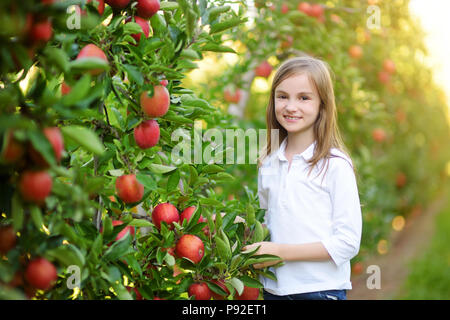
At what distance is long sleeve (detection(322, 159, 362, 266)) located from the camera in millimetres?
1416

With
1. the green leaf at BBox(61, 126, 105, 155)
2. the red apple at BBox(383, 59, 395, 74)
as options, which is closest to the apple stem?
the green leaf at BBox(61, 126, 105, 155)

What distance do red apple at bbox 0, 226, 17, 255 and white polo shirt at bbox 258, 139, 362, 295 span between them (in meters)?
0.82

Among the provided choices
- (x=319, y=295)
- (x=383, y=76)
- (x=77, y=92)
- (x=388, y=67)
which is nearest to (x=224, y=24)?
(x=77, y=92)

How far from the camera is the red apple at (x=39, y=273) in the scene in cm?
90

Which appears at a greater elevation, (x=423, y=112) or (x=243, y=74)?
(x=423, y=112)

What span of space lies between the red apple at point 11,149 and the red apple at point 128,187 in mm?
367

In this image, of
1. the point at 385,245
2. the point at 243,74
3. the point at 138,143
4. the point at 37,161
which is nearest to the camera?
the point at 37,161

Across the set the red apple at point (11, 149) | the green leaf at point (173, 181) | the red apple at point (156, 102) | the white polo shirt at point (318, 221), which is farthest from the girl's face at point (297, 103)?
the red apple at point (11, 149)

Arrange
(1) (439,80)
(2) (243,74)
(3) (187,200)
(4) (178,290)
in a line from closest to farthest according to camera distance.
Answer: (4) (178,290) < (3) (187,200) < (2) (243,74) < (1) (439,80)

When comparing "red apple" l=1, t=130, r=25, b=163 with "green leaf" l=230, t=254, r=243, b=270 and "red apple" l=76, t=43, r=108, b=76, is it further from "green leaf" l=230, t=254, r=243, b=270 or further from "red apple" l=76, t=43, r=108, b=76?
"green leaf" l=230, t=254, r=243, b=270

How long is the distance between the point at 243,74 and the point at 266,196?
1.54 m
